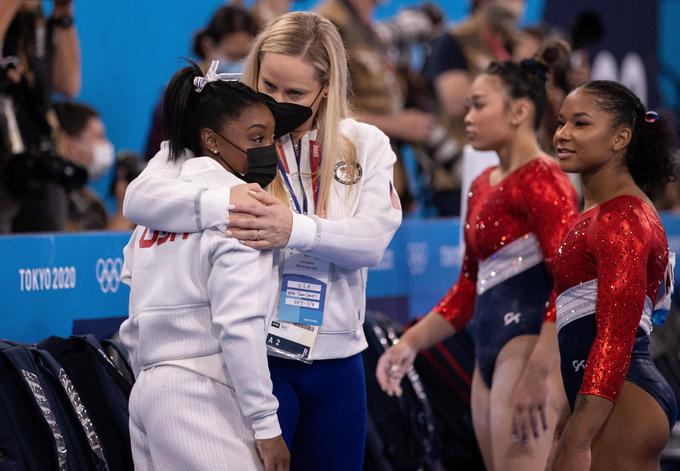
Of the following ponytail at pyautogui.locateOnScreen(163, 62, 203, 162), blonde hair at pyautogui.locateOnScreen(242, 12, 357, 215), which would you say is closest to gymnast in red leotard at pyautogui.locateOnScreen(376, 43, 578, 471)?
blonde hair at pyautogui.locateOnScreen(242, 12, 357, 215)

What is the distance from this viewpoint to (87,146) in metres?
5.71

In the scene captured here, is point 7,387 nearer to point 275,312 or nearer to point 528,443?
point 275,312

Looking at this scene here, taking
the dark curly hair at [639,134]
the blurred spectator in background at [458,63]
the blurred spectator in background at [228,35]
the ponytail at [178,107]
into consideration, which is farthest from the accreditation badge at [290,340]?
the blurred spectator in background at [458,63]

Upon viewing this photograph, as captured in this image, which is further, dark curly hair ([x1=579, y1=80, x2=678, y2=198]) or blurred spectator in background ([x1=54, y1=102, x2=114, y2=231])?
blurred spectator in background ([x1=54, y1=102, x2=114, y2=231])

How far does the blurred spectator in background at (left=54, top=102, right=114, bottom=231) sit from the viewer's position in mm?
5516

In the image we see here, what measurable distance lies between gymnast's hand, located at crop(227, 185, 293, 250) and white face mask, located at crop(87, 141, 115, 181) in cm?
342

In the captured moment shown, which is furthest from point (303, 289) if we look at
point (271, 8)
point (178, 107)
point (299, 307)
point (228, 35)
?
point (271, 8)

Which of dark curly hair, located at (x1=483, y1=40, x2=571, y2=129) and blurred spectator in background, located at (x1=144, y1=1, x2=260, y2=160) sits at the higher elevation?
blurred spectator in background, located at (x1=144, y1=1, x2=260, y2=160)

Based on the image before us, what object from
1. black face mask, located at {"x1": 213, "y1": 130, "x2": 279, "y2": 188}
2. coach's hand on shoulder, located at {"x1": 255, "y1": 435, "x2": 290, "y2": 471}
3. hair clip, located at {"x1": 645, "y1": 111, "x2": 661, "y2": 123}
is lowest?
coach's hand on shoulder, located at {"x1": 255, "y1": 435, "x2": 290, "y2": 471}

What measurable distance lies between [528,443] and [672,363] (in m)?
2.18

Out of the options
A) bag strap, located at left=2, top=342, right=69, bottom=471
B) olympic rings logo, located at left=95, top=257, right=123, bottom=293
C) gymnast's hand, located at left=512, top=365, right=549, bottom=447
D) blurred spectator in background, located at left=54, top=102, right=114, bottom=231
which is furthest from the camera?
blurred spectator in background, located at left=54, top=102, right=114, bottom=231

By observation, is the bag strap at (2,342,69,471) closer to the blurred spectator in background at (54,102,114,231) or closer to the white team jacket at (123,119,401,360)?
the white team jacket at (123,119,401,360)

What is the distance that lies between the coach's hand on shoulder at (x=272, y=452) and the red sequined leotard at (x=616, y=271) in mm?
703

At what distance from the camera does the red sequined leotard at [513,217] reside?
319cm
